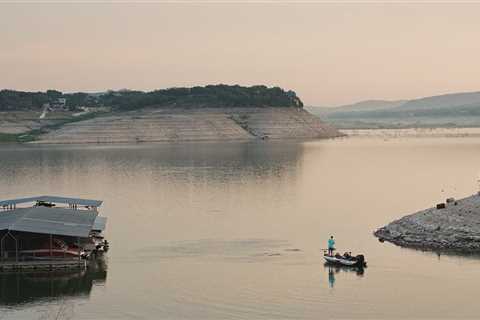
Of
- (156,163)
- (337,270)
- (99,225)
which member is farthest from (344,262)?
(156,163)

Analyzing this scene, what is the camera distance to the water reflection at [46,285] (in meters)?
27.3

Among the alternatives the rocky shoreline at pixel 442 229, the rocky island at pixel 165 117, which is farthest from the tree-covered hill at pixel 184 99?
the rocky shoreline at pixel 442 229

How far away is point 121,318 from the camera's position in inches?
973

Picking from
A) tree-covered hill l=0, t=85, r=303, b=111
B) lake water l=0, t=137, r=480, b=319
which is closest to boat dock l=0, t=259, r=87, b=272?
lake water l=0, t=137, r=480, b=319

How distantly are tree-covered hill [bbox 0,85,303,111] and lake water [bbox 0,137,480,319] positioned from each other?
321 ft

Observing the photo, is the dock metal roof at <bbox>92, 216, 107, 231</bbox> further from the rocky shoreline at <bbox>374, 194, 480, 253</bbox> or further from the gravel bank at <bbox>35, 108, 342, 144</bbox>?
the gravel bank at <bbox>35, 108, 342, 144</bbox>

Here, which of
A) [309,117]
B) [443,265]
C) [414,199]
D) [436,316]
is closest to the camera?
[436,316]

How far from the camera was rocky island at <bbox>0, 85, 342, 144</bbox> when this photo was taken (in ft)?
488

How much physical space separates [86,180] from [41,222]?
3810cm

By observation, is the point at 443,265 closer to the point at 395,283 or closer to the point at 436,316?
the point at 395,283

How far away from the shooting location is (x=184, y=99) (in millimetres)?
172125

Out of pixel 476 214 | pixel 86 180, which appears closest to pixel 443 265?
pixel 476 214

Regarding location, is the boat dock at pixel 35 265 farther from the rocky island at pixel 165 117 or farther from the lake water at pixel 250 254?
the rocky island at pixel 165 117

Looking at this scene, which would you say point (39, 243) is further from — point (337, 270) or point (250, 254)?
point (337, 270)
